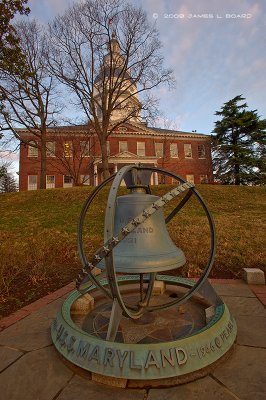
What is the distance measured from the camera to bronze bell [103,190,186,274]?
2.19 meters

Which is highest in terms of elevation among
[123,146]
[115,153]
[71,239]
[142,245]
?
[123,146]

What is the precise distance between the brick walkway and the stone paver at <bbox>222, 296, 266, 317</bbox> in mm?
52

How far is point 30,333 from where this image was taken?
2.63 metres

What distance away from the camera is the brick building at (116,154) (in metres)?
28.8

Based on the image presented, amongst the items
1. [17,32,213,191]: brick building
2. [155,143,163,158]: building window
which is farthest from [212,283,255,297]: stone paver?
[155,143,163,158]: building window

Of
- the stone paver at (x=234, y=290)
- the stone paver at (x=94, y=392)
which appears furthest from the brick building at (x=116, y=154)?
the stone paver at (x=94, y=392)

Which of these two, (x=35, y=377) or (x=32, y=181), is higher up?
(x=32, y=181)

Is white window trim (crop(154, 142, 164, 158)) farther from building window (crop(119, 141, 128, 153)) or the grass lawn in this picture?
the grass lawn

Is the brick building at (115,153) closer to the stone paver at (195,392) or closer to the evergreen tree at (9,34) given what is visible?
the evergreen tree at (9,34)

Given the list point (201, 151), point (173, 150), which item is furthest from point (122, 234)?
point (201, 151)

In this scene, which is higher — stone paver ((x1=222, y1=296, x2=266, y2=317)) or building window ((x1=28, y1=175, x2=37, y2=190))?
building window ((x1=28, y1=175, x2=37, y2=190))

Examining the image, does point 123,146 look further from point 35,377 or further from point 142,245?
point 35,377

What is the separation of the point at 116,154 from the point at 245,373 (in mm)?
31674

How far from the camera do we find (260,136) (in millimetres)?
32156
